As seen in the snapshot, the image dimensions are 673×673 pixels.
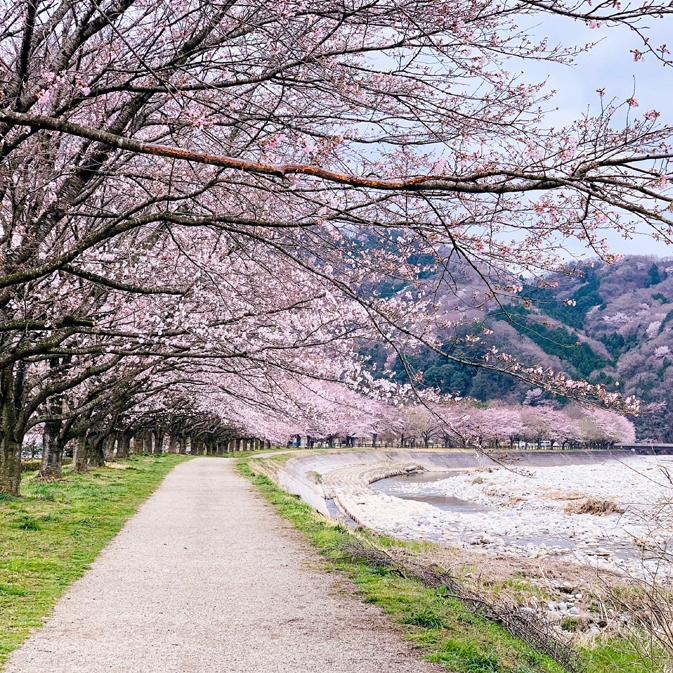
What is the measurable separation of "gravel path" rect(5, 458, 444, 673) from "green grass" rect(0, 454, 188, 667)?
0.23 metres

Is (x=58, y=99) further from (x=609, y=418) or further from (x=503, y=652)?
(x=609, y=418)

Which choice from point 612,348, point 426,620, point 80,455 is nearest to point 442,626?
point 426,620

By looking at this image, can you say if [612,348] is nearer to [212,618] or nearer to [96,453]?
[96,453]

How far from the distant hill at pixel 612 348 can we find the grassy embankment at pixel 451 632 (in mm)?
65351

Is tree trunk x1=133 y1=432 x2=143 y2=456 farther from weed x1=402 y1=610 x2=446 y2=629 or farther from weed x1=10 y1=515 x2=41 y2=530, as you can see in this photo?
weed x1=402 y1=610 x2=446 y2=629

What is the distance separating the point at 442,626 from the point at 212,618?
2183mm

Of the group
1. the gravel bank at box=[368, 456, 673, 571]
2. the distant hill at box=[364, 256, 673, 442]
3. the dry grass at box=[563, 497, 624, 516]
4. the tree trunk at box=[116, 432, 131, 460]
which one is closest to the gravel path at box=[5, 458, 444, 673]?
the gravel bank at box=[368, 456, 673, 571]

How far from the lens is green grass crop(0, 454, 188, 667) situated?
693 centimetres

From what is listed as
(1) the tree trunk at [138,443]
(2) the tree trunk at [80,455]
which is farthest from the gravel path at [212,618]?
(1) the tree trunk at [138,443]

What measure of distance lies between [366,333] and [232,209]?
266 cm

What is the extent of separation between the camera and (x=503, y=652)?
5934 mm

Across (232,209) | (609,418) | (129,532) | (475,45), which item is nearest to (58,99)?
(232,209)

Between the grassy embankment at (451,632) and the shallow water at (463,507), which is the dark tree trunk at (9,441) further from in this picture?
the shallow water at (463,507)

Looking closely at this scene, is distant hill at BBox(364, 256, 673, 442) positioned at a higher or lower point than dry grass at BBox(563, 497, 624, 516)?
higher
